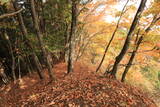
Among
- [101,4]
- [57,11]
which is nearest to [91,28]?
[101,4]

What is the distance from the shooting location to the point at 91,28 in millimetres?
14828

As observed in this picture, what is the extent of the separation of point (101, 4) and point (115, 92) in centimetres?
828

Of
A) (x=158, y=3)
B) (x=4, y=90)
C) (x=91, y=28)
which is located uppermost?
(x=158, y=3)

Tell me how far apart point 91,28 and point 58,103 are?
12.2 m

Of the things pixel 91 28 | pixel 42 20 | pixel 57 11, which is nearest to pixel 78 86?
pixel 57 11

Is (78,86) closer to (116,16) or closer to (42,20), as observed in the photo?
(42,20)

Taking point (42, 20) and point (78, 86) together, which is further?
point (42, 20)

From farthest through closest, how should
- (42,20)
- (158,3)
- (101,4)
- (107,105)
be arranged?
(101,4) → (42,20) → (158,3) → (107,105)

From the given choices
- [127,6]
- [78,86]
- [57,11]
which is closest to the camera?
[78,86]

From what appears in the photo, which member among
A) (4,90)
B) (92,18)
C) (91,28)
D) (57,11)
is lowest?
(4,90)

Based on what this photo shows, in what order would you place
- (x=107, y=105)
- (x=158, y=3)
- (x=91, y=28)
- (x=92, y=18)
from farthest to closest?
1. (x=91, y=28)
2. (x=92, y=18)
3. (x=158, y=3)
4. (x=107, y=105)

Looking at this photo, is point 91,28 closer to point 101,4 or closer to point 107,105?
point 101,4

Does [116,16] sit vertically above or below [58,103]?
above

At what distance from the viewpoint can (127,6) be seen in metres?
9.62
